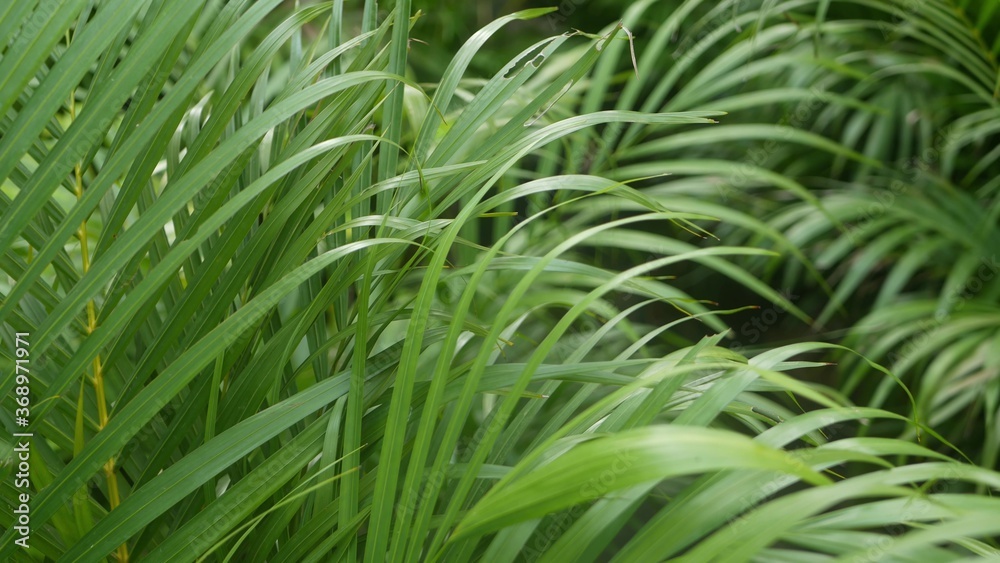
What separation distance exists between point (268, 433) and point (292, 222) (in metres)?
0.12

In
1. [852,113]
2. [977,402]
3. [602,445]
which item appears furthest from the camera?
[852,113]

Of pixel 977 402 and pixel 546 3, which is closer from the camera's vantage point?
pixel 977 402

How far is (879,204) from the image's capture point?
3.47ft

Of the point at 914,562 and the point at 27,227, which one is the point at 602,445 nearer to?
the point at 914,562

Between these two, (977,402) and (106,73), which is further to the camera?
(977,402)

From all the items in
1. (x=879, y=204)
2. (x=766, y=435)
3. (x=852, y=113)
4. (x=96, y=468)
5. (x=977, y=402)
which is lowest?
(x=96, y=468)

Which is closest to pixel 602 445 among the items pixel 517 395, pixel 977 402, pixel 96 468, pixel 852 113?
pixel 517 395

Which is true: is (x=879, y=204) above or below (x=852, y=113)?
below

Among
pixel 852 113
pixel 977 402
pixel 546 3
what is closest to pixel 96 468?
pixel 977 402

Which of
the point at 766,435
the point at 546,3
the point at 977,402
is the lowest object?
the point at 766,435

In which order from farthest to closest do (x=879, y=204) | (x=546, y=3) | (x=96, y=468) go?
(x=546, y=3) < (x=879, y=204) < (x=96, y=468)

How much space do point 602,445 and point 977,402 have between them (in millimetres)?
911

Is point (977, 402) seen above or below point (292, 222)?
above

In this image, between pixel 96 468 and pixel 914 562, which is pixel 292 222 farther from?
pixel 914 562
